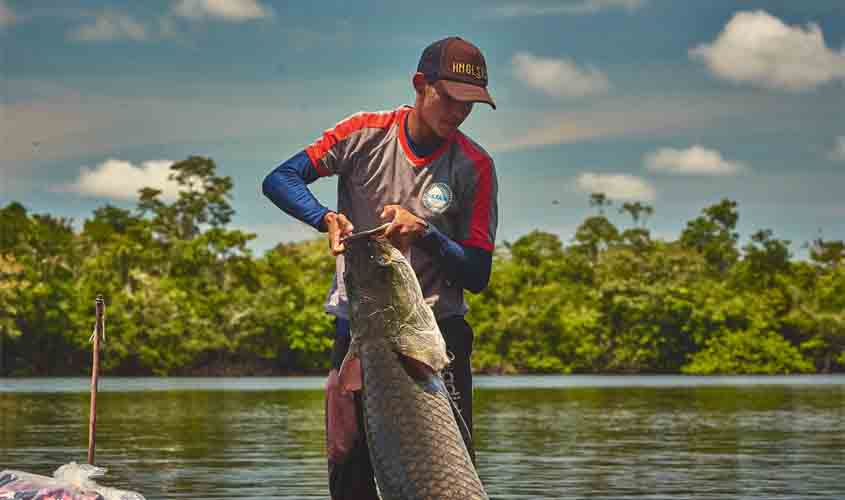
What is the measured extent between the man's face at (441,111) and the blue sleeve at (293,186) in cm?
53

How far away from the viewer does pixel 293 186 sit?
19.6 ft

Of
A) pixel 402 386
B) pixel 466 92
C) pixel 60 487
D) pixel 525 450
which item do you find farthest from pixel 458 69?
pixel 525 450

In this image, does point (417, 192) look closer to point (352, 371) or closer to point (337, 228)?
point (337, 228)

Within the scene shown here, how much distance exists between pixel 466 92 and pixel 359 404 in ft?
4.13

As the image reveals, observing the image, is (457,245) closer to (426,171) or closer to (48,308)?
(426,171)

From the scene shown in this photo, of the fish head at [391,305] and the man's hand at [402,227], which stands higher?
the man's hand at [402,227]

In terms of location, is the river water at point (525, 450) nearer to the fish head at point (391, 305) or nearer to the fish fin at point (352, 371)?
the fish fin at point (352, 371)

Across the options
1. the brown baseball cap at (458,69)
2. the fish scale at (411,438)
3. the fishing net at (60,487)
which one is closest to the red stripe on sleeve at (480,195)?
the brown baseball cap at (458,69)

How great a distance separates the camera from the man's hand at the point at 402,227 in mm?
5406

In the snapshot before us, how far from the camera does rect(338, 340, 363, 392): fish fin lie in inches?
205

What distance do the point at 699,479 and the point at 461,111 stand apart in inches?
358

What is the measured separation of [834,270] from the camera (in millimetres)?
94188

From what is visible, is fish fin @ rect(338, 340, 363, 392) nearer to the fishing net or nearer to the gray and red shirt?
the gray and red shirt

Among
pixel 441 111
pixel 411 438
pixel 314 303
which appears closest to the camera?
pixel 411 438
